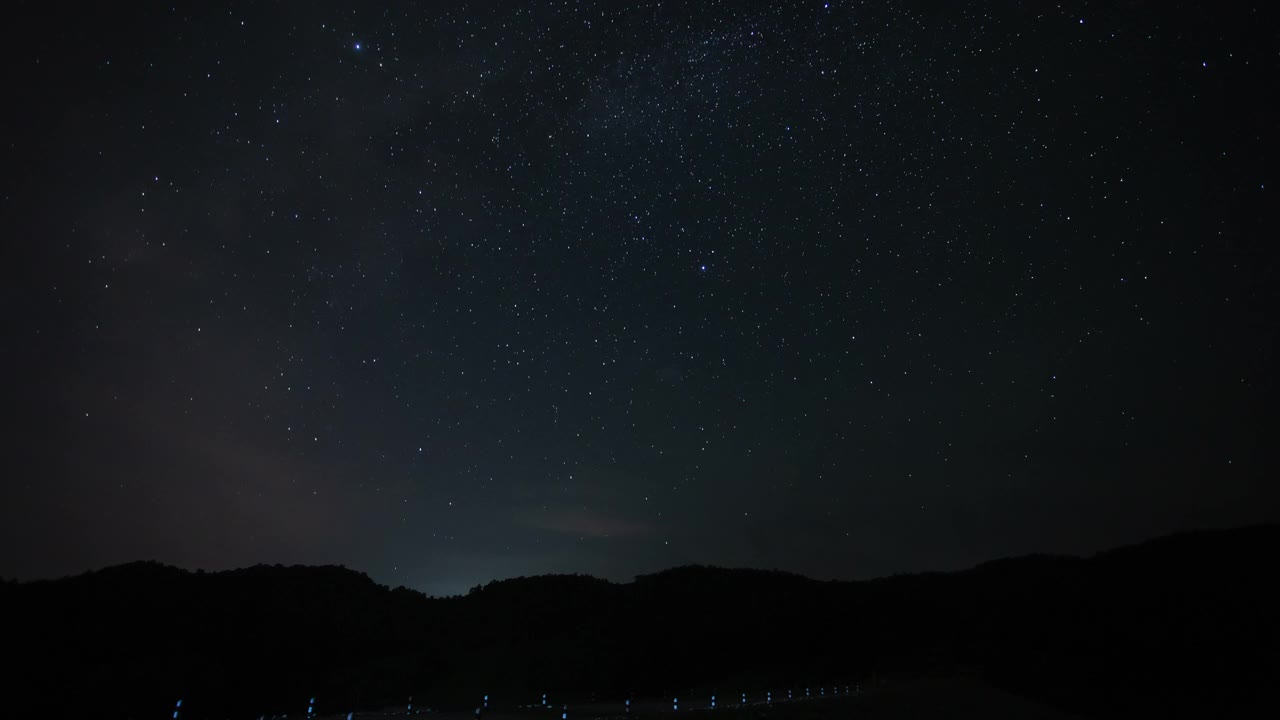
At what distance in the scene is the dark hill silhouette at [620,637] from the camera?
37.6 meters

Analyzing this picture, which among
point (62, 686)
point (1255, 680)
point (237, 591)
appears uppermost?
point (237, 591)

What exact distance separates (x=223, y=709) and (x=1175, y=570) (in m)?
58.8

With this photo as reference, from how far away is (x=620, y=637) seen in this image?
4775 cm

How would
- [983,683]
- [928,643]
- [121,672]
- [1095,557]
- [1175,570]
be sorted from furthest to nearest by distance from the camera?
[1095,557] < [1175,570] < [928,643] < [983,683] < [121,672]

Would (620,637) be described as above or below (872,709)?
above

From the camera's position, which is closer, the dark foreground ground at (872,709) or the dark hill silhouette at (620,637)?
the dark foreground ground at (872,709)

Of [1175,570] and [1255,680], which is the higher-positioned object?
[1175,570]

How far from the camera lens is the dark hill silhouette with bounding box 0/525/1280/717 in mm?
37562

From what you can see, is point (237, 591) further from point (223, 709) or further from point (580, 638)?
point (580, 638)

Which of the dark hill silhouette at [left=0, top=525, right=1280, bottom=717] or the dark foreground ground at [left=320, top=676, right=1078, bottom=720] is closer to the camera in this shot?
the dark foreground ground at [left=320, top=676, right=1078, bottom=720]

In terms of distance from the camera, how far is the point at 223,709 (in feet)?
112

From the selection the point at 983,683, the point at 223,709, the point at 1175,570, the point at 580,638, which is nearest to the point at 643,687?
the point at 580,638

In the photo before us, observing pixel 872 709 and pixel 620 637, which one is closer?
pixel 872 709

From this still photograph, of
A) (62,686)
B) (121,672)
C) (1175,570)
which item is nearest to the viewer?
(62,686)
